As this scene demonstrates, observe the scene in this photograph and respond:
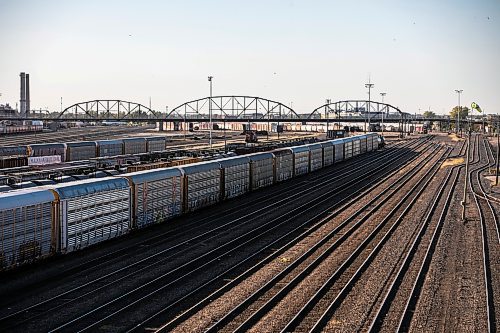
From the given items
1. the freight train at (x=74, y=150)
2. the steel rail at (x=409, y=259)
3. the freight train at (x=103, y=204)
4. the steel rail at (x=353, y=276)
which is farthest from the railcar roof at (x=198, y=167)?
the freight train at (x=74, y=150)

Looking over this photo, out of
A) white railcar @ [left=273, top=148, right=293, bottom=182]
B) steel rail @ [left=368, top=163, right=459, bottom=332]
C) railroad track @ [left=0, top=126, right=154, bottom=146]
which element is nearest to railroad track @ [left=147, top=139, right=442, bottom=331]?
steel rail @ [left=368, top=163, right=459, bottom=332]

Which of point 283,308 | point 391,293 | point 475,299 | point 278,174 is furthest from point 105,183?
point 278,174

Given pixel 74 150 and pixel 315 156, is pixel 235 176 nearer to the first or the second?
pixel 315 156

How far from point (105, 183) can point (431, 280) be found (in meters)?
15.0

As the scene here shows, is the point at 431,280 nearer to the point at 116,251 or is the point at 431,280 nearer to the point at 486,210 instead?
the point at 116,251

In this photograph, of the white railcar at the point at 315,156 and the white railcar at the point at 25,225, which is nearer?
the white railcar at the point at 25,225

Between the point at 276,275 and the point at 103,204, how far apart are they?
29.0 feet

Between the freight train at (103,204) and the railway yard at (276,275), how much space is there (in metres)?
0.61

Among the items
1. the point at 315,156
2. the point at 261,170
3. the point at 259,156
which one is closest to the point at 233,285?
the point at 259,156

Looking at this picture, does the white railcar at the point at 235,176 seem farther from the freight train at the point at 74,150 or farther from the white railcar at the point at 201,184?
the freight train at the point at 74,150

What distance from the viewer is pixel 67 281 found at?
2164 cm

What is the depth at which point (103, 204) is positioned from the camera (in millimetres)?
26297

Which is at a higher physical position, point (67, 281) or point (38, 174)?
point (38, 174)

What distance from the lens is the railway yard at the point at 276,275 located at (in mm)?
18266
